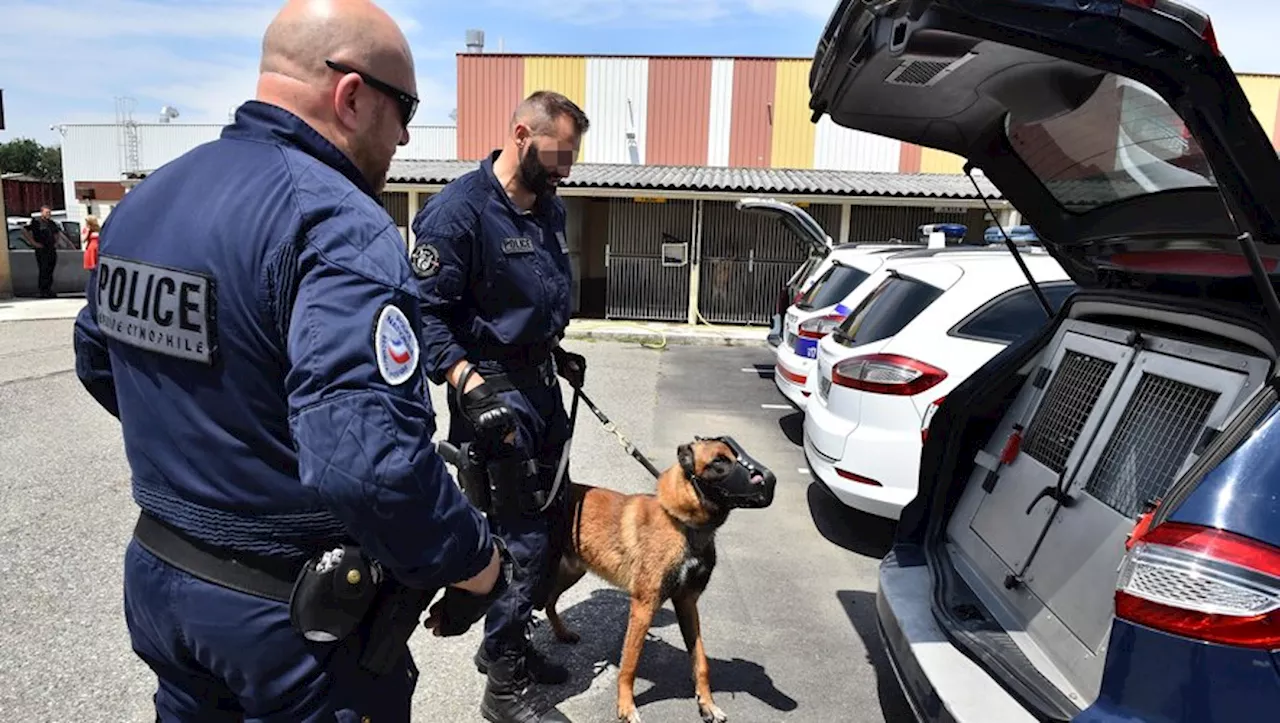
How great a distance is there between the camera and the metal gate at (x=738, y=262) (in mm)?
15414

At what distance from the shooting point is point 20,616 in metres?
3.39

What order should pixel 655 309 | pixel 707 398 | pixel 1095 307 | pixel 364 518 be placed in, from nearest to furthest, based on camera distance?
pixel 364 518 < pixel 1095 307 < pixel 707 398 < pixel 655 309

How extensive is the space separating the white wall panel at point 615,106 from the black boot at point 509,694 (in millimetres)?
17164

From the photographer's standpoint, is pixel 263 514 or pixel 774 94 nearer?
pixel 263 514

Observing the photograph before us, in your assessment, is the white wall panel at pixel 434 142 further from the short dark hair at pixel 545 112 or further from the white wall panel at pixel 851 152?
the short dark hair at pixel 545 112

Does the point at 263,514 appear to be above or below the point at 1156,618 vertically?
above

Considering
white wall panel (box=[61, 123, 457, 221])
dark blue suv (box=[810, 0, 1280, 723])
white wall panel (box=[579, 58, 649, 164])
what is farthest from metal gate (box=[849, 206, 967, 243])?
white wall panel (box=[61, 123, 457, 221])

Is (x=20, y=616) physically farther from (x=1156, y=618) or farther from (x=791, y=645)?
(x=1156, y=618)

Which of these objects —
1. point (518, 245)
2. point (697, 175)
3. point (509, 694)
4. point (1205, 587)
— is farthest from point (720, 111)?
point (1205, 587)

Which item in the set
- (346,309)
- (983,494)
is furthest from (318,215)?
(983,494)

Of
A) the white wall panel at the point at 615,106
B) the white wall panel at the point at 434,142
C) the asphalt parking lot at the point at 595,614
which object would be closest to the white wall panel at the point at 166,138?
the white wall panel at the point at 434,142

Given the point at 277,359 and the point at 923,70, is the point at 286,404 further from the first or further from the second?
the point at 923,70

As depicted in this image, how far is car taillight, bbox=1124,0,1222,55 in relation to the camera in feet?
4.84

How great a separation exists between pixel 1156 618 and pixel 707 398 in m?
7.46
